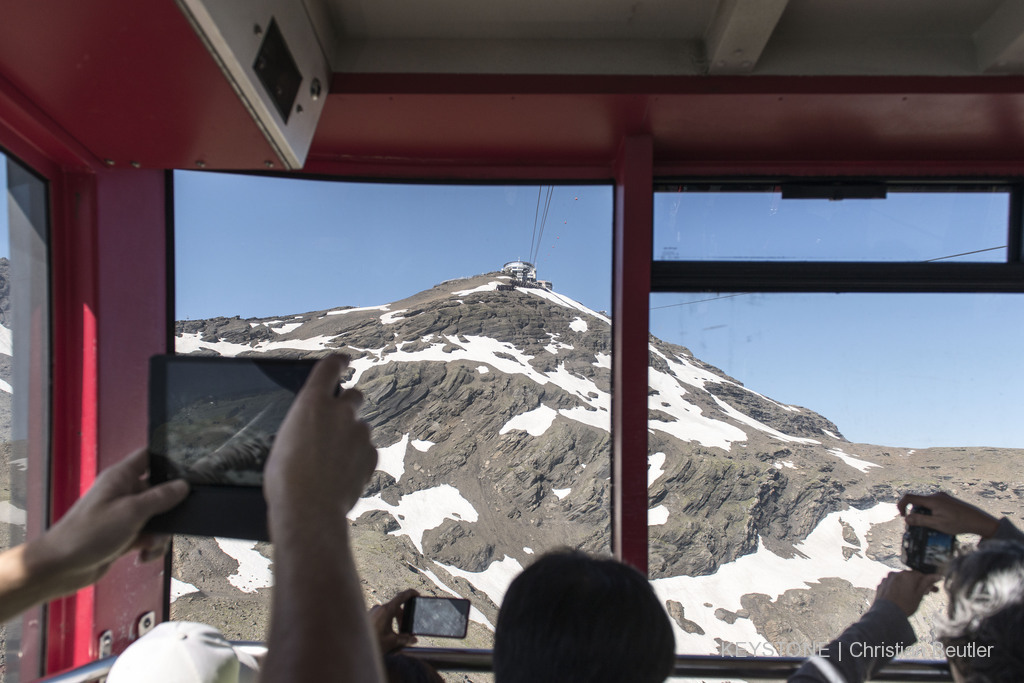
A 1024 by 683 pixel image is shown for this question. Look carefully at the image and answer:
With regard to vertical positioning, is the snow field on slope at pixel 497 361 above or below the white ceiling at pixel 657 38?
below

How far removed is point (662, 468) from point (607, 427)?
0.27 metres

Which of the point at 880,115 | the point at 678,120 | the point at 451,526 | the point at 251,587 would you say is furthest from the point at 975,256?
the point at 251,587

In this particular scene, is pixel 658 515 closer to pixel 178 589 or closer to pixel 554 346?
pixel 554 346

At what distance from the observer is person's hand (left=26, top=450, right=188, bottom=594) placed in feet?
2.20

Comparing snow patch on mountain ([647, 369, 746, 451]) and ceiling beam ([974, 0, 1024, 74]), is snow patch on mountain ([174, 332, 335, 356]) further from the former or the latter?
ceiling beam ([974, 0, 1024, 74])

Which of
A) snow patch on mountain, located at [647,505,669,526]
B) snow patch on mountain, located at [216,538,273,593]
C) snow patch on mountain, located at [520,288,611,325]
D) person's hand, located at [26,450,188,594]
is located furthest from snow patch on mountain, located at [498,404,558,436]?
person's hand, located at [26,450,188,594]

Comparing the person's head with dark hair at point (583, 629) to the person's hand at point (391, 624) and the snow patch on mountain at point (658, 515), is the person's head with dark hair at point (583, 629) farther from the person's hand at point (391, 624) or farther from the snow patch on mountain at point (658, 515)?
the snow patch on mountain at point (658, 515)

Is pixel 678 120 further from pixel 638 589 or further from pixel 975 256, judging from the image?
pixel 638 589

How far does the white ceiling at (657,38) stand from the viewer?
5.24ft

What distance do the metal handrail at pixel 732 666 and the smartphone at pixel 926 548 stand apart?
13.7 inches

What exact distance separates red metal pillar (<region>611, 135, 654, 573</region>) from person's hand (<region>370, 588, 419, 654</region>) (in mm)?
725

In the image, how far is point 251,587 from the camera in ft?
7.06

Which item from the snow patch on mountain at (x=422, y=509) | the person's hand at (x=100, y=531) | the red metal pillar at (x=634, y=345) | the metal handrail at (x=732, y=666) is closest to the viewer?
the person's hand at (x=100, y=531)

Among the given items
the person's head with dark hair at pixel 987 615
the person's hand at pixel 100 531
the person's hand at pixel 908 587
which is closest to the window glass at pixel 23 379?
the person's hand at pixel 100 531
